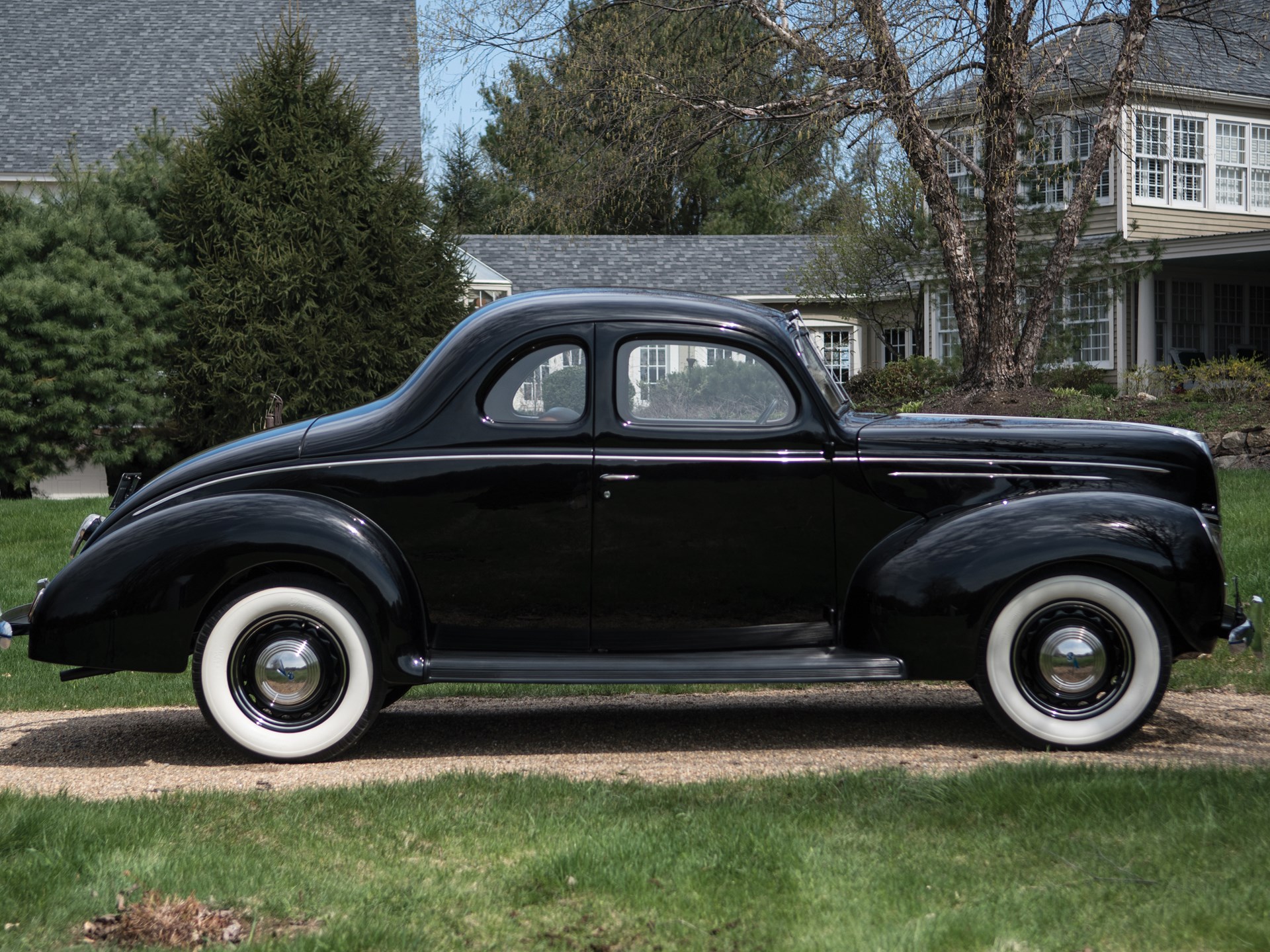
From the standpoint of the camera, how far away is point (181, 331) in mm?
17344

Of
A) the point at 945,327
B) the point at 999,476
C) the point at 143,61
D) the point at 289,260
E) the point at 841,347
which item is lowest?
the point at 999,476

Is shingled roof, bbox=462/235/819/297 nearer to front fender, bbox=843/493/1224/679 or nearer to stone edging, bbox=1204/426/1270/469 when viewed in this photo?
stone edging, bbox=1204/426/1270/469

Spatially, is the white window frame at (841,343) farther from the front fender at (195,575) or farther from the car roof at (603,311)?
the front fender at (195,575)

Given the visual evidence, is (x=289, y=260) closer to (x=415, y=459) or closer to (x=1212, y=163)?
(x=415, y=459)

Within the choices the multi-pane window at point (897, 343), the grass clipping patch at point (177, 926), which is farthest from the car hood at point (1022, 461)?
the multi-pane window at point (897, 343)

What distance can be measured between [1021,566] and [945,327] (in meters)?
23.5

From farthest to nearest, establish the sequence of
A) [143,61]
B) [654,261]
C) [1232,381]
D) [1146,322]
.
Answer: [654,261]
[143,61]
[1146,322]
[1232,381]

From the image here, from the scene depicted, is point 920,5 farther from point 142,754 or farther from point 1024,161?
point 142,754

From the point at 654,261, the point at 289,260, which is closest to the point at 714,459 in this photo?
the point at 289,260

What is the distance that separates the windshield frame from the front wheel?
120 centimetres

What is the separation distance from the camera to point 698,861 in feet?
12.4

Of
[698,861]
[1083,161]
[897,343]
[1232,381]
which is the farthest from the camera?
[897,343]

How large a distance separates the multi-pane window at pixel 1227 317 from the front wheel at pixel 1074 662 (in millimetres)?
22896

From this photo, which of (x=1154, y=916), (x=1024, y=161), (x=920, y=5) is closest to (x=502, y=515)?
(x=1154, y=916)
